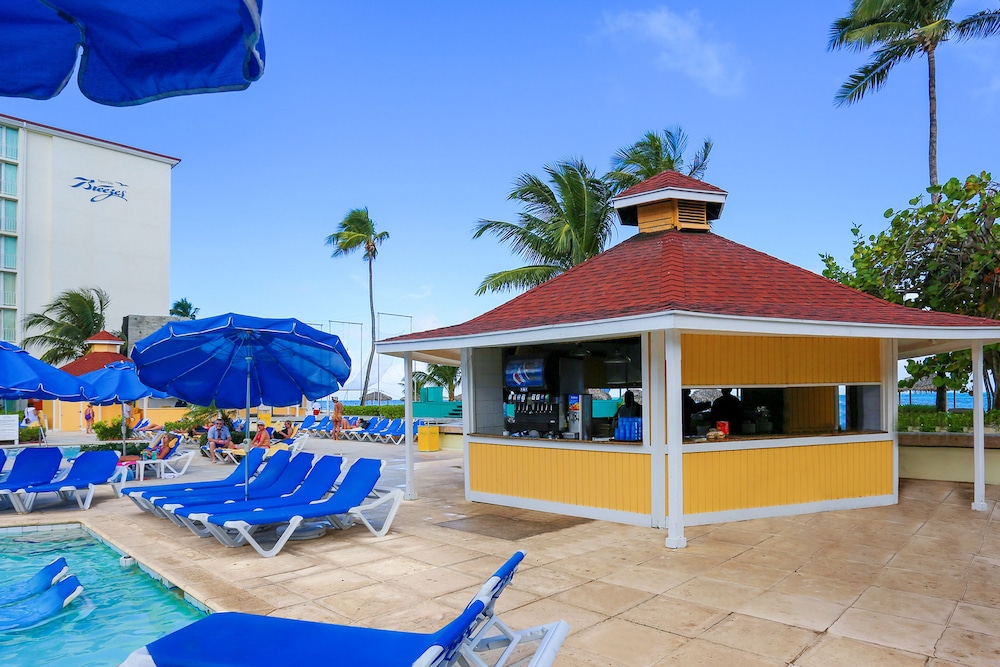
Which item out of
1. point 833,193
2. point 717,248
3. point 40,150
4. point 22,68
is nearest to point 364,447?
point 717,248

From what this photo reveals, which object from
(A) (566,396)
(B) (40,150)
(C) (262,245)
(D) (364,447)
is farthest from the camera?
(B) (40,150)

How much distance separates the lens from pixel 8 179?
47.5 m

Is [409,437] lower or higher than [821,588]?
higher

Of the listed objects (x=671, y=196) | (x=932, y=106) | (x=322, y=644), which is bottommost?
(x=322, y=644)

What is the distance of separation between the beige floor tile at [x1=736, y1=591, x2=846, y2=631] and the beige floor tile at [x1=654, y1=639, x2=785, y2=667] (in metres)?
0.79

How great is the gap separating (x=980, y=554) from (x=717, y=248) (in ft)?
18.8

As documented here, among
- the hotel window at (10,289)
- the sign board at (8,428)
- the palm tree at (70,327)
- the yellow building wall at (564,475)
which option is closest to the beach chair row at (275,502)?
the yellow building wall at (564,475)

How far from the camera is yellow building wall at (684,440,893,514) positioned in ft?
28.2

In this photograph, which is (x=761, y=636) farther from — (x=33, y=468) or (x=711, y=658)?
(x=33, y=468)

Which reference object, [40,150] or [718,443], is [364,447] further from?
[40,150]

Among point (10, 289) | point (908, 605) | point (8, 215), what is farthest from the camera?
point (8, 215)

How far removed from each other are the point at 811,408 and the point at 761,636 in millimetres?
8528

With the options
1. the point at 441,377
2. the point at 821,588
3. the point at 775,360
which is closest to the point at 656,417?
the point at 775,360

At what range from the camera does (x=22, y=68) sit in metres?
2.65
